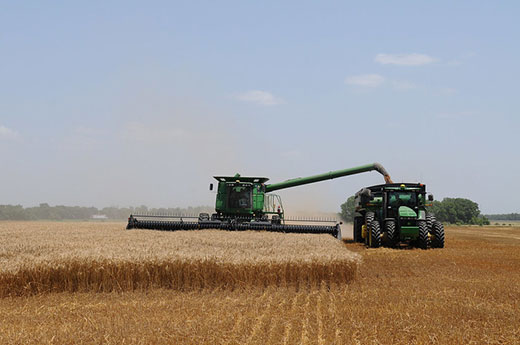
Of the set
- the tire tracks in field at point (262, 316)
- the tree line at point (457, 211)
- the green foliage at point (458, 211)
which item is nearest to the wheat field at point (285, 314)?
the tire tracks in field at point (262, 316)

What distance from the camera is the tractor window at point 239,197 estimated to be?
20.5m

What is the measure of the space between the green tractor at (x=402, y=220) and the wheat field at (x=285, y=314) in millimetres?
7892

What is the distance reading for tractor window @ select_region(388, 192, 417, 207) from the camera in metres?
20.6

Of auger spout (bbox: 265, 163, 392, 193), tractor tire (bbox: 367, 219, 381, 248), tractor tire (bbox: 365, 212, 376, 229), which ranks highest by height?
auger spout (bbox: 265, 163, 392, 193)

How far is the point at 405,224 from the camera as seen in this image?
65.3 ft

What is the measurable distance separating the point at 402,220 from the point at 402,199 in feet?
3.41

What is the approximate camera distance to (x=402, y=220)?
65.4ft

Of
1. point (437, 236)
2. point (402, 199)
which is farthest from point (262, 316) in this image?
point (437, 236)

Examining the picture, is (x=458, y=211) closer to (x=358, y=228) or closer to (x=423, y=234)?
(x=358, y=228)

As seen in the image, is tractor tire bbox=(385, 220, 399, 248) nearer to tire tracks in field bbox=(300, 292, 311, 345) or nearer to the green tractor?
the green tractor

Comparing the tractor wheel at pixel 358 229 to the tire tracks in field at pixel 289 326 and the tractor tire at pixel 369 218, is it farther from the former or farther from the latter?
the tire tracks in field at pixel 289 326

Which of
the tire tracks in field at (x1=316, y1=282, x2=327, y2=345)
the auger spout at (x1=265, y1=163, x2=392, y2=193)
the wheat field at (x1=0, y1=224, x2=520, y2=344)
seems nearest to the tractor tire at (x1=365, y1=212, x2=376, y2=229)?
the auger spout at (x1=265, y1=163, x2=392, y2=193)

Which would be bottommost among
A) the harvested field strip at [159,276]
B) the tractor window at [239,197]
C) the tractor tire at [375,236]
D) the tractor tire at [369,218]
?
the harvested field strip at [159,276]

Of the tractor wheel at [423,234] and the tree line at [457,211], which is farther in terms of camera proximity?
the tree line at [457,211]
